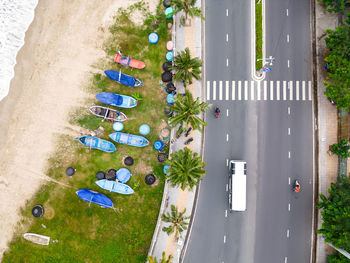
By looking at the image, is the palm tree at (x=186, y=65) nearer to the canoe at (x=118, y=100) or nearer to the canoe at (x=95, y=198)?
the canoe at (x=118, y=100)

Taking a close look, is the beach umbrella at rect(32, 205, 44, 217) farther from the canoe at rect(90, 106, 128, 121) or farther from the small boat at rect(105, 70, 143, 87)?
the small boat at rect(105, 70, 143, 87)

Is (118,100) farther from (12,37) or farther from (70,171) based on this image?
(12,37)

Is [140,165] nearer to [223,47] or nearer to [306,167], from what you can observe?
[223,47]

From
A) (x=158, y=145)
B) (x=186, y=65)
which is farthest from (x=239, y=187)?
(x=186, y=65)

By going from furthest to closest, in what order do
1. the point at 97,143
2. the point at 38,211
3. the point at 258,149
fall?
the point at 38,211, the point at 97,143, the point at 258,149

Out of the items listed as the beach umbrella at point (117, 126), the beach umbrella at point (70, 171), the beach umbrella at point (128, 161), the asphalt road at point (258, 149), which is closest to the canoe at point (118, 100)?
the beach umbrella at point (117, 126)

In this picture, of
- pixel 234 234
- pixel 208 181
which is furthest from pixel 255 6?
pixel 234 234
